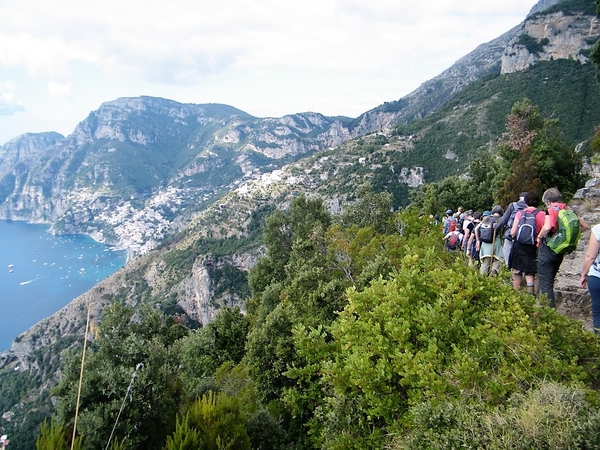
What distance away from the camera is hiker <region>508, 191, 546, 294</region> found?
7520 millimetres

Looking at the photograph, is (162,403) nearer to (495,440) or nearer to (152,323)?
(495,440)

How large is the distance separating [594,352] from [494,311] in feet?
4.55

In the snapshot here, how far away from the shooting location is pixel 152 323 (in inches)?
702

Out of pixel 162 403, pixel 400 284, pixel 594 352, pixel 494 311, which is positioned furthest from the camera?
pixel 162 403

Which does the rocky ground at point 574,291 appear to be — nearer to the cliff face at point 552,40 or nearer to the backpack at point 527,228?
the backpack at point 527,228

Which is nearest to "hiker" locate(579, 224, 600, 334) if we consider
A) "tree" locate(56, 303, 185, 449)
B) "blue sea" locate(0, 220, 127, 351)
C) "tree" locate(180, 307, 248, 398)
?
"tree" locate(56, 303, 185, 449)

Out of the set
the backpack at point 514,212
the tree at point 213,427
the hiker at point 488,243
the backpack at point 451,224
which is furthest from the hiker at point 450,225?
the tree at point 213,427

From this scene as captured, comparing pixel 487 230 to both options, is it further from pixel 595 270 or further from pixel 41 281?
pixel 41 281

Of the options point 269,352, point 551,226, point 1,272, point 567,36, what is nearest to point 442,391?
point 551,226

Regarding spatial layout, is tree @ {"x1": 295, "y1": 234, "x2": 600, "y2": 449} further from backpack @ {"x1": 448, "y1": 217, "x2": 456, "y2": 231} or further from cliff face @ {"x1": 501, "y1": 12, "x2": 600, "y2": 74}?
cliff face @ {"x1": 501, "y1": 12, "x2": 600, "y2": 74}

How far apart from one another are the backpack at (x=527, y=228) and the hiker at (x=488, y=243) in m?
1.60

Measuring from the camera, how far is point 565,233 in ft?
21.6

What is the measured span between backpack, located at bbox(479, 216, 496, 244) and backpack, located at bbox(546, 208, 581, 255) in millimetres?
2752

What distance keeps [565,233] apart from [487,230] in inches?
122
